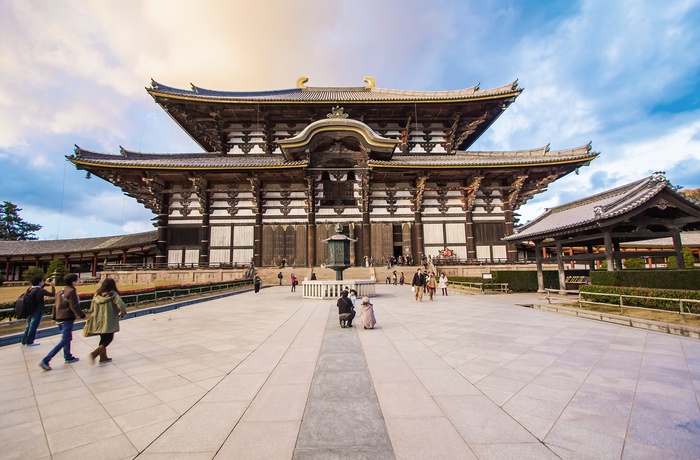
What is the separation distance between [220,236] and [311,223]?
8188 millimetres

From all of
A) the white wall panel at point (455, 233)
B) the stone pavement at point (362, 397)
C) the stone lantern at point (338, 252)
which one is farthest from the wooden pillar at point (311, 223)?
the stone pavement at point (362, 397)

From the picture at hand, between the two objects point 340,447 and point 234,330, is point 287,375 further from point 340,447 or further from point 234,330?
point 234,330

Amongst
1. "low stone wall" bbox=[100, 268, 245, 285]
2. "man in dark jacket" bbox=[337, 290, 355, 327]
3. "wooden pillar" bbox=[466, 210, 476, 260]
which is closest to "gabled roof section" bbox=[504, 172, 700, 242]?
"wooden pillar" bbox=[466, 210, 476, 260]

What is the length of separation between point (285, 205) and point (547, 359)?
24.1 m

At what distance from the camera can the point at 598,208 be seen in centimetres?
1192

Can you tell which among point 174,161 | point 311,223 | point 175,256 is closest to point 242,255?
point 175,256

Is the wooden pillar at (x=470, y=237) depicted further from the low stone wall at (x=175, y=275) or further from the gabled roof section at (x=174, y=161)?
the low stone wall at (x=175, y=275)

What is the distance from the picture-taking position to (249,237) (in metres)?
26.7

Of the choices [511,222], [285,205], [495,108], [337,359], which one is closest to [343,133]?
[285,205]

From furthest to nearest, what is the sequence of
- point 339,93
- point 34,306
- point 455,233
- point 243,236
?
point 339,93 < point 455,233 < point 243,236 < point 34,306

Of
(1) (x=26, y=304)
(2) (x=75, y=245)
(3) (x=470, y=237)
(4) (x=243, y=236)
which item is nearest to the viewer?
(1) (x=26, y=304)

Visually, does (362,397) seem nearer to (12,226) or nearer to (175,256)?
(175,256)

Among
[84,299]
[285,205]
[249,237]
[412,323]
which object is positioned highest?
[285,205]

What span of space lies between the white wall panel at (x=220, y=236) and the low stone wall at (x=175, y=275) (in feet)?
10.2
